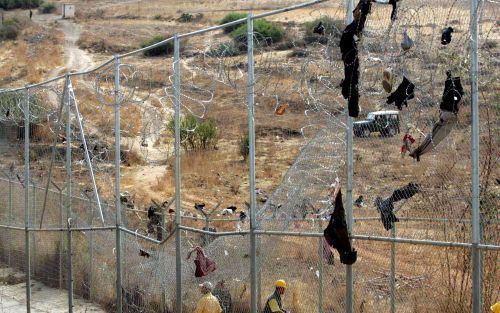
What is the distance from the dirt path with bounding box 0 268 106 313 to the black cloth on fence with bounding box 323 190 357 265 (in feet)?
17.3

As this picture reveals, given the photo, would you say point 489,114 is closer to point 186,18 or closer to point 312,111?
point 312,111

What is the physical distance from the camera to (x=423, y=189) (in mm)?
7070

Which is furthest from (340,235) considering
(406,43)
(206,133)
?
(206,133)

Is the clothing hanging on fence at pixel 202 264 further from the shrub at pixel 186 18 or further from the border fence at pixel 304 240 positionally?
the shrub at pixel 186 18

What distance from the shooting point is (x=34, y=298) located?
12.9 meters

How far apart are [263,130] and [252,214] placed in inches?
281

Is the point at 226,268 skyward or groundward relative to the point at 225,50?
groundward

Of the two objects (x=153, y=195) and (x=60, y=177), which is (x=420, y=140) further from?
(x=153, y=195)

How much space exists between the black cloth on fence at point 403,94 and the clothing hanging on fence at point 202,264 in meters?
3.05

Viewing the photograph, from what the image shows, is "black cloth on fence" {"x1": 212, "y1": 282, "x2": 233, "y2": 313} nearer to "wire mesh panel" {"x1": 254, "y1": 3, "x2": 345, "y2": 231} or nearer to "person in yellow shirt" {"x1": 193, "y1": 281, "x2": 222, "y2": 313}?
"person in yellow shirt" {"x1": 193, "y1": 281, "x2": 222, "y2": 313}

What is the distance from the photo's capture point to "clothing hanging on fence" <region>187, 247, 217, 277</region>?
342 inches

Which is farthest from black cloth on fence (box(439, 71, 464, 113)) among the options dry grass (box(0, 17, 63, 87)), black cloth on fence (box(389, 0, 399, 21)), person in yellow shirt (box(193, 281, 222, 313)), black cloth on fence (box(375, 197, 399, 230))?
dry grass (box(0, 17, 63, 87))

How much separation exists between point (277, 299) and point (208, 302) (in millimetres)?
769

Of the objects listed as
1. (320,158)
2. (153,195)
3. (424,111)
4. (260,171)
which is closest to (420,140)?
(424,111)
